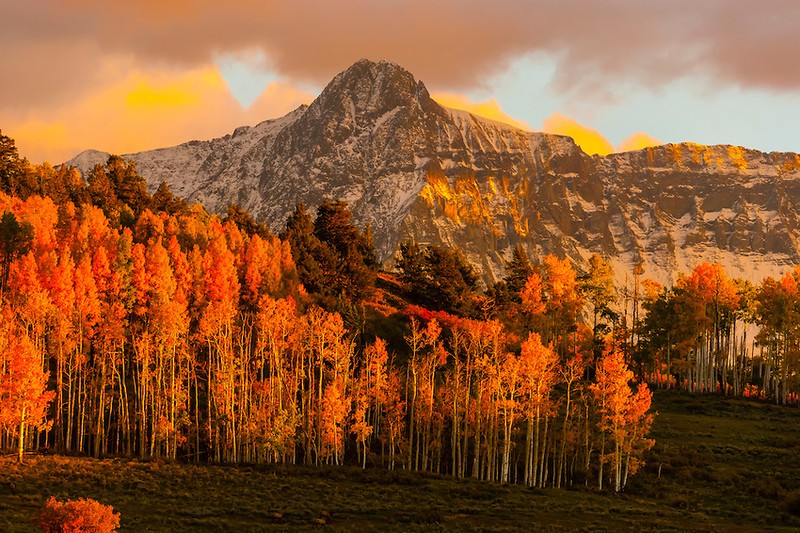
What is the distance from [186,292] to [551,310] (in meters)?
48.6

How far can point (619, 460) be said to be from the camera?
75.6 m

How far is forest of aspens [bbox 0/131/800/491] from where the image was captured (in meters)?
79.6

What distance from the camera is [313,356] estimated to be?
96.1 meters

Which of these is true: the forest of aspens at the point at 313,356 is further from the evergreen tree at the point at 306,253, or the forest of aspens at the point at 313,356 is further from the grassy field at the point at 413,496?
the grassy field at the point at 413,496

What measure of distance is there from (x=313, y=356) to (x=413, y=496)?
1228 inches

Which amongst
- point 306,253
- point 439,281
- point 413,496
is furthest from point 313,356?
point 439,281

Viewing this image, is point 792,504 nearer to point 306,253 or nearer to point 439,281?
point 439,281

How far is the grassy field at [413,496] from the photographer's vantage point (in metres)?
56.9

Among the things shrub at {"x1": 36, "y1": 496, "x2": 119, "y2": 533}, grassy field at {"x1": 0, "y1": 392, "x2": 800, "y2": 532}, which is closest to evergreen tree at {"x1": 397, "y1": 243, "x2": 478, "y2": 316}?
grassy field at {"x1": 0, "y1": 392, "x2": 800, "y2": 532}

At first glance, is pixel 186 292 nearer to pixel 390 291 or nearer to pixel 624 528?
pixel 390 291

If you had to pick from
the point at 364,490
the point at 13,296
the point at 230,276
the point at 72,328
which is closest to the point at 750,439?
the point at 364,490

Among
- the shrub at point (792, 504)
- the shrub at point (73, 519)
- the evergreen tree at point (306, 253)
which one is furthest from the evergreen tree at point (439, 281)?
the shrub at point (73, 519)

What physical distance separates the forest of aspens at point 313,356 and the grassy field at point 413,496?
14.9ft

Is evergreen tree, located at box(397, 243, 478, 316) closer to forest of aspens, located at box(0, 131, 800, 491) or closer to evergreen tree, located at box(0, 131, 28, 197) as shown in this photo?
forest of aspens, located at box(0, 131, 800, 491)
